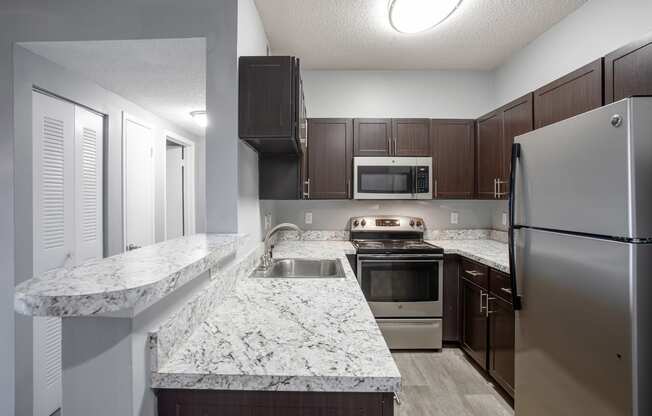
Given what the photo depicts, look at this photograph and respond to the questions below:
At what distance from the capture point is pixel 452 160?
9.86 feet

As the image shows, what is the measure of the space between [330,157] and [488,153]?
144 cm

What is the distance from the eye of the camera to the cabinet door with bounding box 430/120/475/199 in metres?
3.00

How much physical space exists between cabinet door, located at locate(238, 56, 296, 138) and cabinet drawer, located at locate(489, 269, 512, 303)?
65.0 inches

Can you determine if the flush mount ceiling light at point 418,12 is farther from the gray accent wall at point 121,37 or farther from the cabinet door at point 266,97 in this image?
the gray accent wall at point 121,37

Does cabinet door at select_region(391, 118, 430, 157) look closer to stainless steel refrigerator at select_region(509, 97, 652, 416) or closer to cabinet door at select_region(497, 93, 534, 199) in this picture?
cabinet door at select_region(497, 93, 534, 199)

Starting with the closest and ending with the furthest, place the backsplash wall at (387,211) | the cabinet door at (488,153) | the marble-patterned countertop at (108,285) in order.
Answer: the marble-patterned countertop at (108,285), the cabinet door at (488,153), the backsplash wall at (387,211)

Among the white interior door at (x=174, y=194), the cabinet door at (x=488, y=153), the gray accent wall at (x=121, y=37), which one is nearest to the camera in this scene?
the gray accent wall at (x=121, y=37)

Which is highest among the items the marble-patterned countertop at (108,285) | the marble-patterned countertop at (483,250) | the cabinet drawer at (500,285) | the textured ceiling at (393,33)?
the textured ceiling at (393,33)

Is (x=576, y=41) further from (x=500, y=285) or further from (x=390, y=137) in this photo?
(x=500, y=285)

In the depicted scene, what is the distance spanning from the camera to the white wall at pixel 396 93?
10.6ft

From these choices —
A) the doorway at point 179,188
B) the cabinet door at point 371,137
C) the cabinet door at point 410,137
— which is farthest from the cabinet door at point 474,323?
the doorway at point 179,188

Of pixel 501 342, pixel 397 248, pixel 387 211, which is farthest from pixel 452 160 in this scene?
pixel 501 342

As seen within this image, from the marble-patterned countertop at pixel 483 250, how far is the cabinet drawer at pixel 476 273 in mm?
52

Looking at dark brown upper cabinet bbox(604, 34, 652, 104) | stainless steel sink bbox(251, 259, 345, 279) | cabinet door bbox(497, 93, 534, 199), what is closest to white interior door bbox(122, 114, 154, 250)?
stainless steel sink bbox(251, 259, 345, 279)
